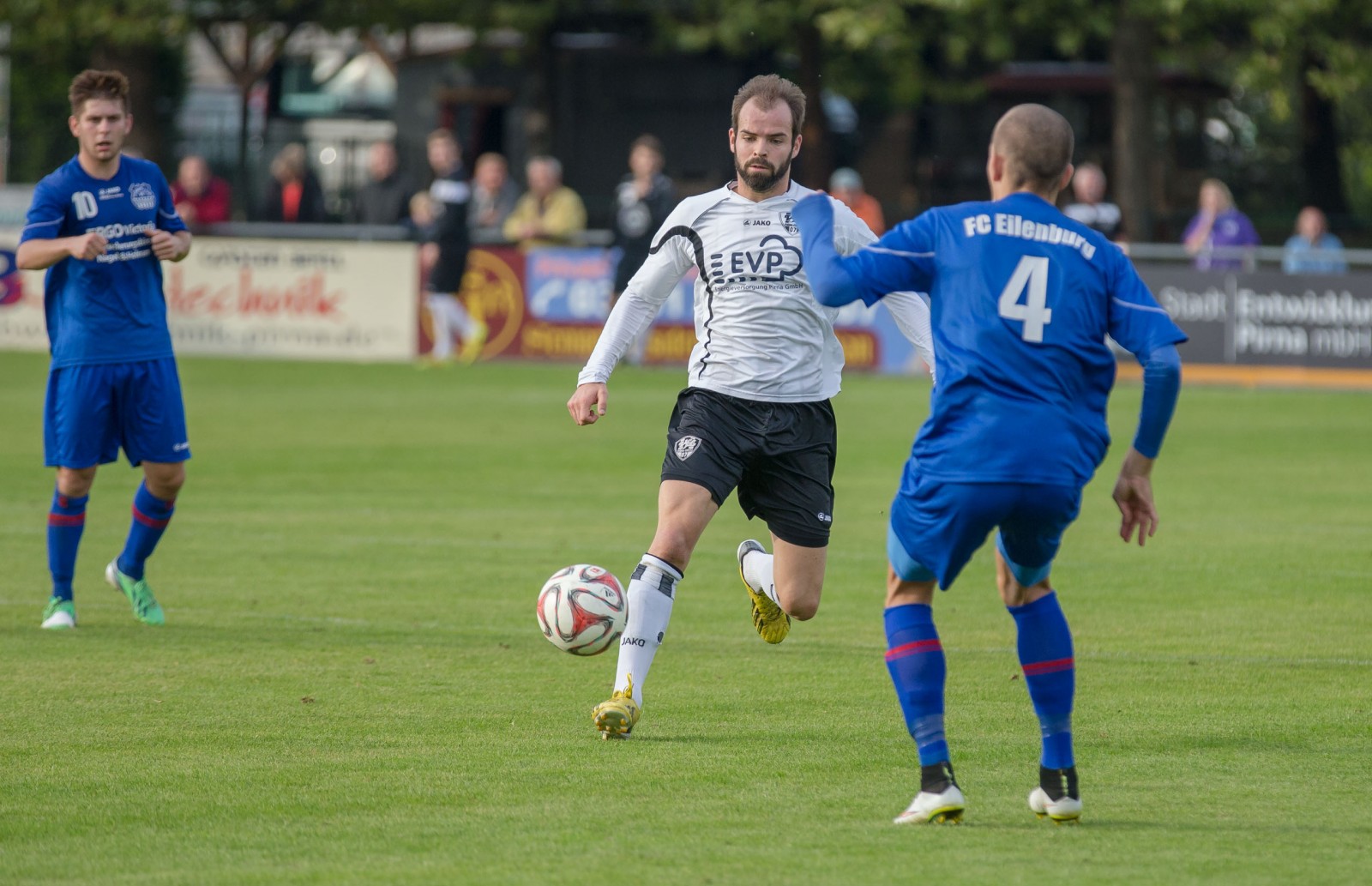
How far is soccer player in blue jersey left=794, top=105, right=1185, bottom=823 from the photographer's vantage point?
5316 mm

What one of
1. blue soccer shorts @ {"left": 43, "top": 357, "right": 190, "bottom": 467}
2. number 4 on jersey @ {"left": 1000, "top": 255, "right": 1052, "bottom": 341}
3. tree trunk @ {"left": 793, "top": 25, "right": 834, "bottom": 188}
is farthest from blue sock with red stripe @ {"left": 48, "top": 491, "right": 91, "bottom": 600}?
tree trunk @ {"left": 793, "top": 25, "right": 834, "bottom": 188}

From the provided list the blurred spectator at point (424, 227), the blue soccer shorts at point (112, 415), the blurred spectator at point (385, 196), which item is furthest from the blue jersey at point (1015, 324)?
the blurred spectator at point (385, 196)

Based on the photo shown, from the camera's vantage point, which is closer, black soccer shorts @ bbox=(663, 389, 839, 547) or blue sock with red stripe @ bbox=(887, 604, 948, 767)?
blue sock with red stripe @ bbox=(887, 604, 948, 767)

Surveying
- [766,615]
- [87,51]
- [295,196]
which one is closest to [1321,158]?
[295,196]

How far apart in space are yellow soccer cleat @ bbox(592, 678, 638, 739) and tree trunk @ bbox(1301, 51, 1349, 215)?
94.7ft

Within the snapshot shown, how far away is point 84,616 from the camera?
9336mm

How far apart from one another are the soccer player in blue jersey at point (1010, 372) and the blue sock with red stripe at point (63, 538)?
484 cm

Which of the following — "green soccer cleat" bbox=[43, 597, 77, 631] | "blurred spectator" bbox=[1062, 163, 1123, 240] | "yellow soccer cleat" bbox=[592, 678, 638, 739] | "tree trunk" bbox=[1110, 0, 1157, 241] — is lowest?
"green soccer cleat" bbox=[43, 597, 77, 631]

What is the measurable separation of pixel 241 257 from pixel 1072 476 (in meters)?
20.2

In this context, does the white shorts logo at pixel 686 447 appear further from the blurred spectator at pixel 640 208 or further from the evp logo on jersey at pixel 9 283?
the evp logo on jersey at pixel 9 283

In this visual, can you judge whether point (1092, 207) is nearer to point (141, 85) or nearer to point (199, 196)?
point (199, 196)

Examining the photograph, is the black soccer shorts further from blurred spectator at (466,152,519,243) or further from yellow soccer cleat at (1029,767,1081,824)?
blurred spectator at (466,152,519,243)

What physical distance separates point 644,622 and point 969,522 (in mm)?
1849

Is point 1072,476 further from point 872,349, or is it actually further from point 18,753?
point 872,349
